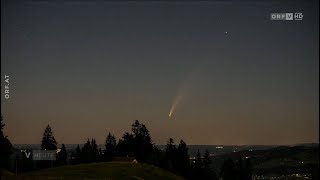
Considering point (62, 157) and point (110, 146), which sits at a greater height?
point (110, 146)

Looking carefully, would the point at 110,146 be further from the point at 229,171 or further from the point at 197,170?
the point at 229,171

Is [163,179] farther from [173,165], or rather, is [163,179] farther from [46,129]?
[46,129]

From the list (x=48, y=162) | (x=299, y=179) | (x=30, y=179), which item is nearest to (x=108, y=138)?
(x=48, y=162)

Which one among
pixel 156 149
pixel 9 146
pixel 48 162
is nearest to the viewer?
pixel 9 146

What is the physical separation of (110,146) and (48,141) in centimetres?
1449

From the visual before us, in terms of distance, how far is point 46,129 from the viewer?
354 ft

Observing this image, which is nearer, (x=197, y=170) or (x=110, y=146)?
(x=197, y=170)

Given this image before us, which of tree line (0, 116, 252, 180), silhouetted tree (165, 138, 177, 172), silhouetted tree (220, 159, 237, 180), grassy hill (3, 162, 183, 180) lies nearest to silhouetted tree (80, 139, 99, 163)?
tree line (0, 116, 252, 180)

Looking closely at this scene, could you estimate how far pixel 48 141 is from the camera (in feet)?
350

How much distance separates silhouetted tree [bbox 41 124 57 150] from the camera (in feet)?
346

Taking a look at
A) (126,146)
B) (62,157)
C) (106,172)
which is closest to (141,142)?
(126,146)

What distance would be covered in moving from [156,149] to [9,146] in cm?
3133

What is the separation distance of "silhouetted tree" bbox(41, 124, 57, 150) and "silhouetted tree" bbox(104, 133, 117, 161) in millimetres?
12097

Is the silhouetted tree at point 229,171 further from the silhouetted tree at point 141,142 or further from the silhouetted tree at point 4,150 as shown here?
the silhouetted tree at point 4,150
